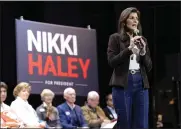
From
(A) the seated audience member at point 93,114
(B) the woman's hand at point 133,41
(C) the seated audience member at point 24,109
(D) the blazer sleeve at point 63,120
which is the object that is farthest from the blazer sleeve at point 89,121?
(B) the woman's hand at point 133,41

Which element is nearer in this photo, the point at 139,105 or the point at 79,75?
the point at 139,105

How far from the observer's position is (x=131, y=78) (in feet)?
11.3

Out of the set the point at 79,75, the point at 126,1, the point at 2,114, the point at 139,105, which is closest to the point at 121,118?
the point at 139,105

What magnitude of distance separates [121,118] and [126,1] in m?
6.45

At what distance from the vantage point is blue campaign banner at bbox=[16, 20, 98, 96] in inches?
334

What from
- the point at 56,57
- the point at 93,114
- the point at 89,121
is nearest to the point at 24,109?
the point at 89,121

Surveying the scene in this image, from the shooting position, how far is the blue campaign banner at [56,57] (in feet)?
27.9

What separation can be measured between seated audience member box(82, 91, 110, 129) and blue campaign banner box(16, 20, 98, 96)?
1.81 ft

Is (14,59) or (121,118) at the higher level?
(14,59)

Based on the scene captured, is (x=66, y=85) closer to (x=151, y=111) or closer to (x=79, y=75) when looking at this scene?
(x=79, y=75)

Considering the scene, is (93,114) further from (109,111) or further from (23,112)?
(23,112)

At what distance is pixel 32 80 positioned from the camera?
8.50 m

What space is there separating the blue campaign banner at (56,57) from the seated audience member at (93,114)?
0.55 metres

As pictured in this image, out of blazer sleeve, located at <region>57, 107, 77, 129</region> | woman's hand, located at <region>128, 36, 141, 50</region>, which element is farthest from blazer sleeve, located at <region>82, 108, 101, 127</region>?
woman's hand, located at <region>128, 36, 141, 50</region>
